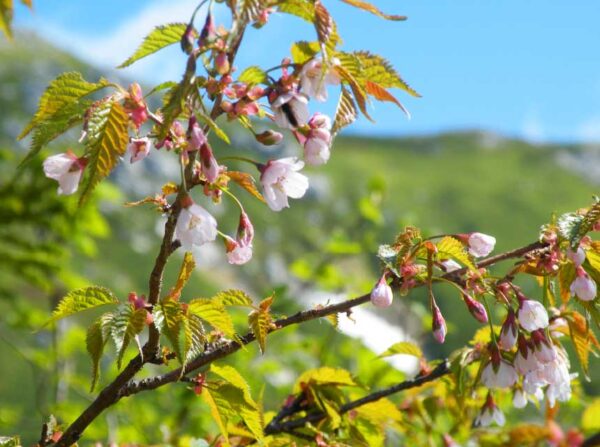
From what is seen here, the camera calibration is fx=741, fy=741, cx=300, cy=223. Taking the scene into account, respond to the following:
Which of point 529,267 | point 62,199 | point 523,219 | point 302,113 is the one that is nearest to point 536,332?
point 529,267

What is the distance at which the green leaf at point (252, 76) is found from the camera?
1.74 m

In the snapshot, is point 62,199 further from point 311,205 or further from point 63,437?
point 311,205

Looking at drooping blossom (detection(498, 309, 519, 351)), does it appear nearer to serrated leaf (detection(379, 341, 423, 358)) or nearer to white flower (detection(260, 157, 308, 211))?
serrated leaf (detection(379, 341, 423, 358))

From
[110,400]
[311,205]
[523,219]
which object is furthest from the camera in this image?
[311,205]

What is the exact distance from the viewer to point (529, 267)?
2076 mm

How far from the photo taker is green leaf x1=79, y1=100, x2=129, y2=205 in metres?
1.57

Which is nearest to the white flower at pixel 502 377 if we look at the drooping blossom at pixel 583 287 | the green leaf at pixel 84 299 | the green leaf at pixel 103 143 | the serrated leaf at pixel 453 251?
the drooping blossom at pixel 583 287

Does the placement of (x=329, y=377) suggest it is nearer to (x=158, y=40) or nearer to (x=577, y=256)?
(x=577, y=256)

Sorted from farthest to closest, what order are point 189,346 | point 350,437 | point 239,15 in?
point 350,437 < point 189,346 < point 239,15

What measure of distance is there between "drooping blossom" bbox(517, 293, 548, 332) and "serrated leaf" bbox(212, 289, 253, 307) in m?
0.76

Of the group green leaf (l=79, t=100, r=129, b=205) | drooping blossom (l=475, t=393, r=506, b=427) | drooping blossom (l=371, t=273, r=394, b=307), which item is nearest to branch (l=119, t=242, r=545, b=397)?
drooping blossom (l=371, t=273, r=394, b=307)

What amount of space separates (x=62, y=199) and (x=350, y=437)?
242 inches

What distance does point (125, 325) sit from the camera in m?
1.80

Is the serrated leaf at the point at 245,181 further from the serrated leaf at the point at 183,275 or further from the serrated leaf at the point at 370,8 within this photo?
the serrated leaf at the point at 370,8
